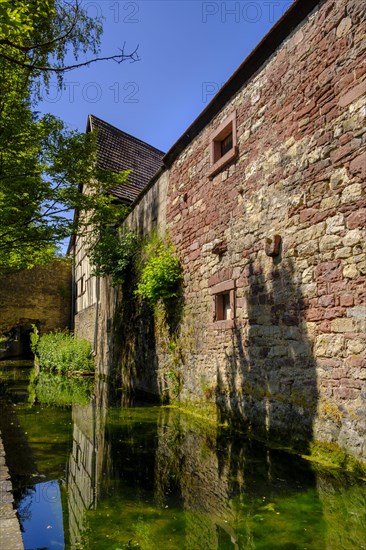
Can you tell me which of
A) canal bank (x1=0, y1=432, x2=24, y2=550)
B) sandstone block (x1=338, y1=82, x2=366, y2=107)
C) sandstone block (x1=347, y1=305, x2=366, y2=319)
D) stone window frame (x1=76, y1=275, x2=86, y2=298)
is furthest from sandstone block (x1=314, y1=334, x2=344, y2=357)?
stone window frame (x1=76, y1=275, x2=86, y2=298)

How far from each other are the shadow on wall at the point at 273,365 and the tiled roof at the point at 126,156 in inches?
348

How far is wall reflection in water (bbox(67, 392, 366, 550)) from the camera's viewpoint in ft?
8.77

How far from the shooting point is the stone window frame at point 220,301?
618cm

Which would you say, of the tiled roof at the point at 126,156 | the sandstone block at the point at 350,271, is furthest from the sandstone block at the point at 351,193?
the tiled roof at the point at 126,156

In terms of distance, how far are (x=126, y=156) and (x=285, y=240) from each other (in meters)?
12.1

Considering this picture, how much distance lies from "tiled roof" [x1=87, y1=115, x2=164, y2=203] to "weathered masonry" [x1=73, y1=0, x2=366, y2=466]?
271 inches

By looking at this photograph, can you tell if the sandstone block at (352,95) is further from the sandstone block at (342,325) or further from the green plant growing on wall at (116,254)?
the green plant growing on wall at (116,254)

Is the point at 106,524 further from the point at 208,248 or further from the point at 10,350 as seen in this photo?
the point at 10,350

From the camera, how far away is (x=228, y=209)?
21.4ft

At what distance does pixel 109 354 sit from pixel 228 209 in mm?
7610

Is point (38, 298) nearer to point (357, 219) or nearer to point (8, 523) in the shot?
point (357, 219)

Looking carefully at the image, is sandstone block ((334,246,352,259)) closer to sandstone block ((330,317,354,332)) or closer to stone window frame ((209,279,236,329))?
sandstone block ((330,317,354,332))

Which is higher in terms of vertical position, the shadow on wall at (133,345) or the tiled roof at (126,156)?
the tiled roof at (126,156)

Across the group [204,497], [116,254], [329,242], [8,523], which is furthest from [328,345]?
[116,254]
